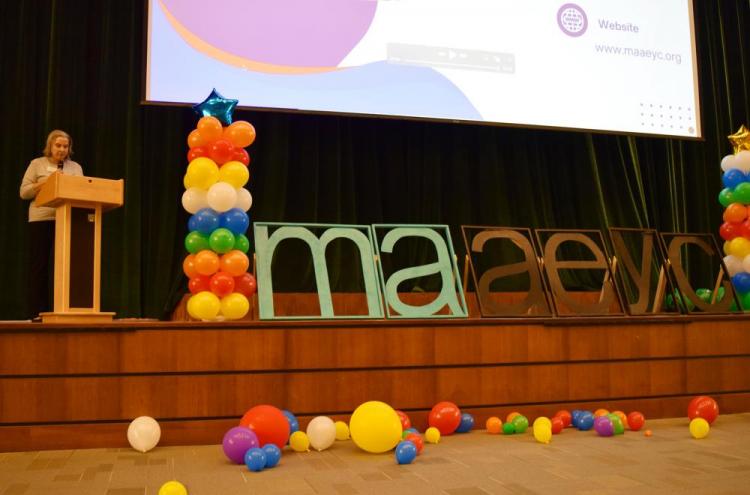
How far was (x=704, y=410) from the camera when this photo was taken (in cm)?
351

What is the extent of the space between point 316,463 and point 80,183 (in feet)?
5.24

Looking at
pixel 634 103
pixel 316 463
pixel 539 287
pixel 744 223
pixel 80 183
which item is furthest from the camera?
pixel 634 103

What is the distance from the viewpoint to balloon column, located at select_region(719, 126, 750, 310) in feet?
15.1

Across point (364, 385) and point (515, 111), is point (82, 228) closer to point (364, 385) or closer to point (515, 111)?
point (364, 385)

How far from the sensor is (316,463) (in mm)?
2736

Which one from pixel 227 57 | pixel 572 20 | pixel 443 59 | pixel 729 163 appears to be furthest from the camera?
pixel 572 20

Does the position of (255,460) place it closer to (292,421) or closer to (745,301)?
(292,421)

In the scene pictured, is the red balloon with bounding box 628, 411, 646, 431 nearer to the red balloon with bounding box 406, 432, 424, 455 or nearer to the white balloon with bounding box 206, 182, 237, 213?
the red balloon with bounding box 406, 432, 424, 455

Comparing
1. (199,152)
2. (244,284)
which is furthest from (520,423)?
(199,152)

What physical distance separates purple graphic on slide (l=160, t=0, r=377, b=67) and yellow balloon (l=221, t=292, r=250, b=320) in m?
1.67

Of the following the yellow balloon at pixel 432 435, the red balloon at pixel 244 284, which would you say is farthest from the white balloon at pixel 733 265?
the red balloon at pixel 244 284

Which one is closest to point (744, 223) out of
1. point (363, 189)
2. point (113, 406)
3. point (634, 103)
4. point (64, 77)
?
point (634, 103)

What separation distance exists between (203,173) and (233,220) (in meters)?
0.26

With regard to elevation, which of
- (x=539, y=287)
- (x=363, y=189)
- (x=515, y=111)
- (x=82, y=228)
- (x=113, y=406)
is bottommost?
(x=113, y=406)
